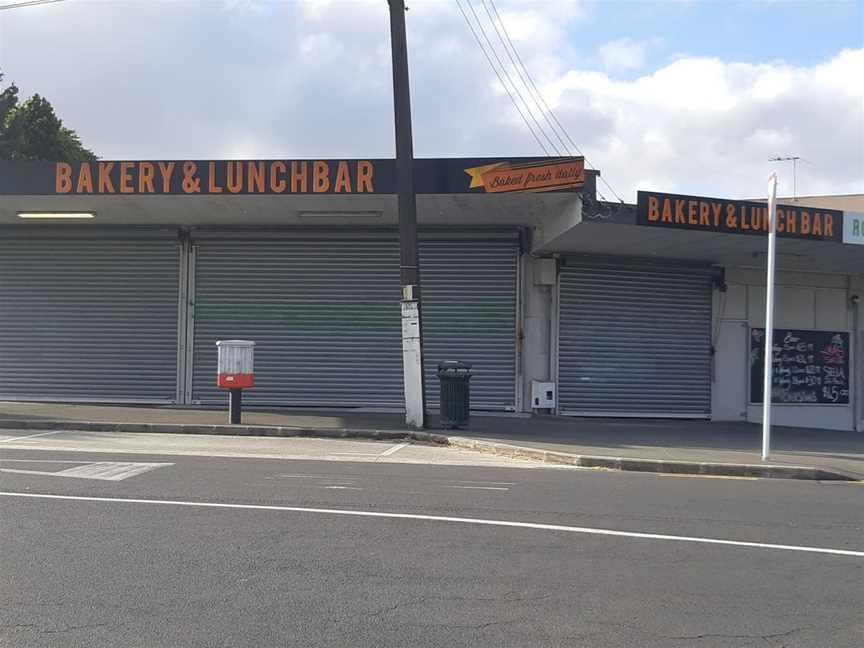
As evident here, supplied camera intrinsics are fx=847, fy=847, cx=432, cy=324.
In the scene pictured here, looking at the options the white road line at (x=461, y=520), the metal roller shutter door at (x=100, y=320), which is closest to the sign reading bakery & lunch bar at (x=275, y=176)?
the metal roller shutter door at (x=100, y=320)

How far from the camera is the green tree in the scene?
35.3 metres

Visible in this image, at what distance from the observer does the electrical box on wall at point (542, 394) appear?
1922cm

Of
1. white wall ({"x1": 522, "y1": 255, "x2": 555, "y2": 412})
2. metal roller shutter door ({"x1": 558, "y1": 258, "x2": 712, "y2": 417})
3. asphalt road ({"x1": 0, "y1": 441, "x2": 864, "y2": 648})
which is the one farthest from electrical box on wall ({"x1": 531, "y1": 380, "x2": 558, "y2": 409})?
asphalt road ({"x1": 0, "y1": 441, "x2": 864, "y2": 648})

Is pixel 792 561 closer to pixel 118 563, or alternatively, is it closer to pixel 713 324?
pixel 118 563

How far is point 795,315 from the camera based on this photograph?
70.7 ft

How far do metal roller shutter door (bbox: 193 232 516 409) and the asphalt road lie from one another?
368 inches

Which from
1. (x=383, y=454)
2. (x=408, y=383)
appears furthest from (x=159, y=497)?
(x=408, y=383)

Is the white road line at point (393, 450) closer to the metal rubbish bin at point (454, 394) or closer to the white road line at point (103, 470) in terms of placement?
the metal rubbish bin at point (454, 394)

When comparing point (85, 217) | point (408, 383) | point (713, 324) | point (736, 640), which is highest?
point (85, 217)

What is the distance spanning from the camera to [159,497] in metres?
8.64

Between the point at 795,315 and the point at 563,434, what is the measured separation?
9463 millimetres

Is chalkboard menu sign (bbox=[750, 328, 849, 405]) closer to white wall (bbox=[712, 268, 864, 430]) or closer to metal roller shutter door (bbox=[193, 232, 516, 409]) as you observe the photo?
white wall (bbox=[712, 268, 864, 430])

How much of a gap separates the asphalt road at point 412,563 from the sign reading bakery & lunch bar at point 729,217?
709 centimetres

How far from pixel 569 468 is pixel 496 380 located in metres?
7.40
